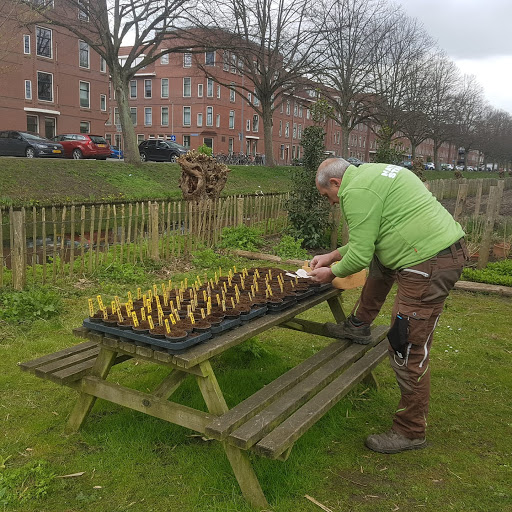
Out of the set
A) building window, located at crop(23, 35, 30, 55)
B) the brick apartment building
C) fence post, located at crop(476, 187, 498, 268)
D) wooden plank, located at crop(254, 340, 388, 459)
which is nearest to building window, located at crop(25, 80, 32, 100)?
the brick apartment building

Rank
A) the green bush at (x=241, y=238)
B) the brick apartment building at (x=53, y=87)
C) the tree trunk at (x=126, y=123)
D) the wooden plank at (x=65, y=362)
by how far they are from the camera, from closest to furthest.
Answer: the wooden plank at (x=65, y=362)
the green bush at (x=241, y=238)
the tree trunk at (x=126, y=123)
the brick apartment building at (x=53, y=87)

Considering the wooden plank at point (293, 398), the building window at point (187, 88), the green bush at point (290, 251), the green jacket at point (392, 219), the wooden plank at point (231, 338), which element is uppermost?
the building window at point (187, 88)

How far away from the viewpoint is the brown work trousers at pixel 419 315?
3039mm

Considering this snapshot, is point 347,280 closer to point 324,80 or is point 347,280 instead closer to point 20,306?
point 20,306

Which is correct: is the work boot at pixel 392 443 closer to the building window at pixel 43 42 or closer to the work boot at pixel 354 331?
the work boot at pixel 354 331

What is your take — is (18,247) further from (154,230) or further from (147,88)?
(147,88)

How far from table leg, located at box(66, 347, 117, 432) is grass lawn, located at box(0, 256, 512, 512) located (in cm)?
9

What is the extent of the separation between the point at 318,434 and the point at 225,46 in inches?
909

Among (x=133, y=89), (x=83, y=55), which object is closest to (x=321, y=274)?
(x=83, y=55)

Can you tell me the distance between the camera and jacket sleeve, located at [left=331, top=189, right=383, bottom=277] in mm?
3006

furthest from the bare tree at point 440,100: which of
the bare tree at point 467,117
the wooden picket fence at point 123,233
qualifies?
the wooden picket fence at point 123,233

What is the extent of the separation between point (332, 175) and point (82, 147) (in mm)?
25091

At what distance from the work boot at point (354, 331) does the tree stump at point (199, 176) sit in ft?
22.9

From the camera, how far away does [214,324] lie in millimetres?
2986
